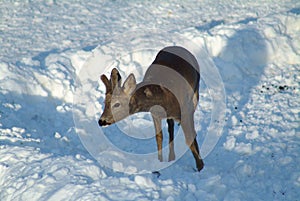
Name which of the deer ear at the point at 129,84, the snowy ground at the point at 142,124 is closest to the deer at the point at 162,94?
the deer ear at the point at 129,84

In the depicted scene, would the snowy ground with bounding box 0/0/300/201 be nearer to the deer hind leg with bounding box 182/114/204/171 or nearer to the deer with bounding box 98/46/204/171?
the deer hind leg with bounding box 182/114/204/171

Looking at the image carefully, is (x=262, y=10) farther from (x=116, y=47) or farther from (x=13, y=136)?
(x=13, y=136)

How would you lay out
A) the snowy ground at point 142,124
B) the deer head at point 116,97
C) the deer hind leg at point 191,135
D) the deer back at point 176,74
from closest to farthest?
the deer head at point 116,97, the snowy ground at point 142,124, the deer back at point 176,74, the deer hind leg at point 191,135

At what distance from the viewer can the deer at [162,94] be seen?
5.41 meters

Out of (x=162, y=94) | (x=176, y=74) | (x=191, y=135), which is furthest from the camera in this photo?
(x=191, y=135)

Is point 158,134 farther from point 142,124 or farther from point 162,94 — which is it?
point 142,124

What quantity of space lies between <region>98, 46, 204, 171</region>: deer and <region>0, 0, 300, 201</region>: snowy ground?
83cm

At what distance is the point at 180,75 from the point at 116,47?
180 inches

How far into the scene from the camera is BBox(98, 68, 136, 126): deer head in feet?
17.5

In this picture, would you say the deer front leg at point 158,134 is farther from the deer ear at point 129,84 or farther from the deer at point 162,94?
the deer ear at point 129,84

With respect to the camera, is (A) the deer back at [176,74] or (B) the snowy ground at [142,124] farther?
(A) the deer back at [176,74]

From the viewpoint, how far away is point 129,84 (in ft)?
17.8

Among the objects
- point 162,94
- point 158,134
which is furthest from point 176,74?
point 158,134

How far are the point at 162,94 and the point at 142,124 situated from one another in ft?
7.75
